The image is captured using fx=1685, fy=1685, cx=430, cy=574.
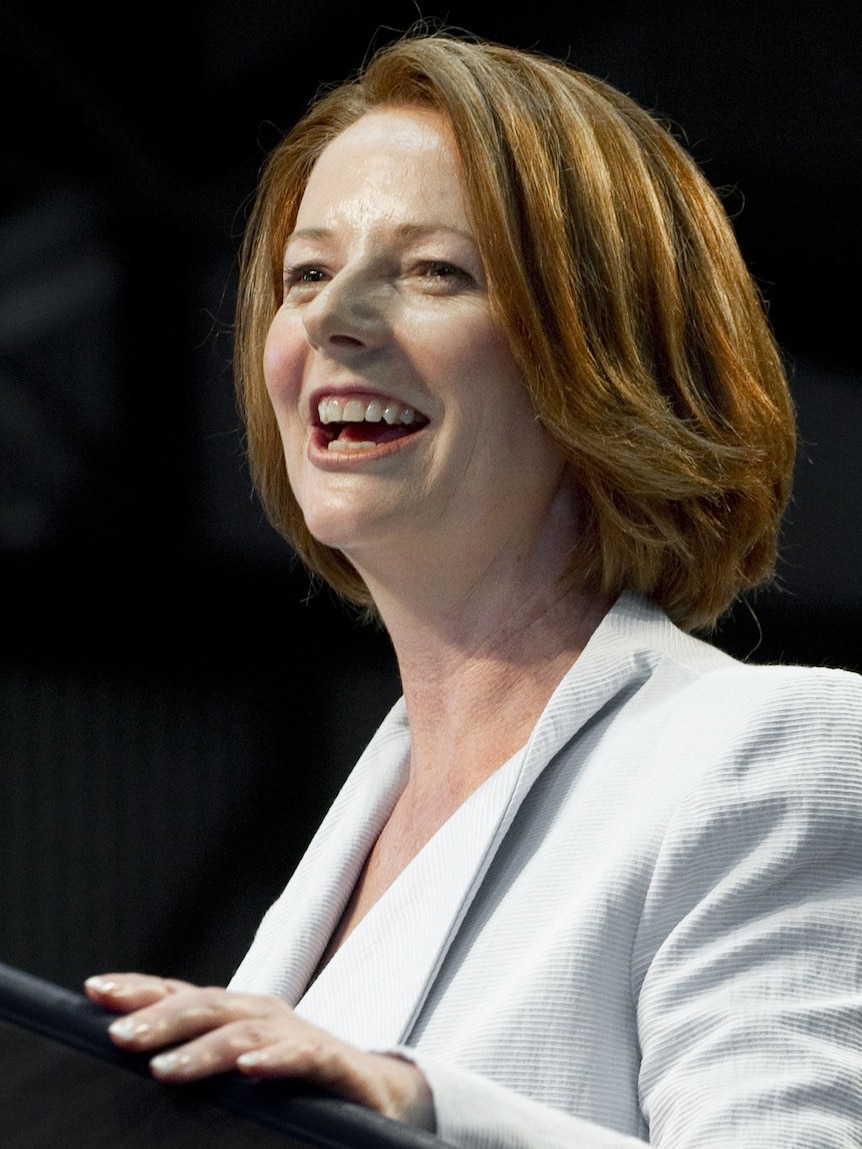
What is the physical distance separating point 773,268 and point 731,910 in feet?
4.50

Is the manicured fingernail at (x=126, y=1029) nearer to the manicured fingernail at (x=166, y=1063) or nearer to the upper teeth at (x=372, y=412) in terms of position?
the manicured fingernail at (x=166, y=1063)

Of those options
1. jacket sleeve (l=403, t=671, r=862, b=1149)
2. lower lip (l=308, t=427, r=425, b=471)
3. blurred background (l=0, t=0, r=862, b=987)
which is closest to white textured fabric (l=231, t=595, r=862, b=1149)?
jacket sleeve (l=403, t=671, r=862, b=1149)

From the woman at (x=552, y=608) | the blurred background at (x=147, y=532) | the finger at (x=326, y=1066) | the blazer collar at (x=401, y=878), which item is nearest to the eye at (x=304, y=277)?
the woman at (x=552, y=608)

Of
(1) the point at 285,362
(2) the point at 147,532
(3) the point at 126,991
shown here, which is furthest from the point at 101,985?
(2) the point at 147,532

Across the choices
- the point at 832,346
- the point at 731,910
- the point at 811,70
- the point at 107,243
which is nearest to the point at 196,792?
the point at 107,243

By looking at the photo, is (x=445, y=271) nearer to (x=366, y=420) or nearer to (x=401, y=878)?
(x=366, y=420)

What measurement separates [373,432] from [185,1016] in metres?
0.81

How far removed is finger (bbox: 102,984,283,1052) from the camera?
49 centimetres

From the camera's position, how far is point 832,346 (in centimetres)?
215

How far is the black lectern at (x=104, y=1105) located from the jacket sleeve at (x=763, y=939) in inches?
17.3

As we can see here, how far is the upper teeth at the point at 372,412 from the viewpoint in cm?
128

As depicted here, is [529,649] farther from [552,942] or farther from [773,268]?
[773,268]

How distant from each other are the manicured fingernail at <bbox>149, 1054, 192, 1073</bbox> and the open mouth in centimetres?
83

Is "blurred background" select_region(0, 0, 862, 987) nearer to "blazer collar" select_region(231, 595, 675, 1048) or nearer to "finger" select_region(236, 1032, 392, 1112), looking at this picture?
"blazer collar" select_region(231, 595, 675, 1048)
